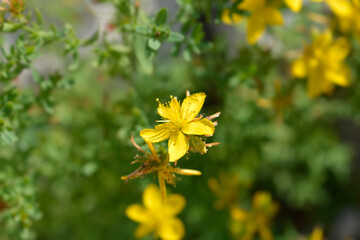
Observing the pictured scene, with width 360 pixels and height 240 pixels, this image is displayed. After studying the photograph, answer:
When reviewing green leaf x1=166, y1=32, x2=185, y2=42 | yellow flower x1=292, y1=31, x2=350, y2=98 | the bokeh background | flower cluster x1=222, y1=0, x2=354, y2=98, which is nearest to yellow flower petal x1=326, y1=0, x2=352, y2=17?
flower cluster x1=222, y1=0, x2=354, y2=98

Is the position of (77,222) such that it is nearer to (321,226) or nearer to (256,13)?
(256,13)

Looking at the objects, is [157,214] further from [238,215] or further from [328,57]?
[328,57]

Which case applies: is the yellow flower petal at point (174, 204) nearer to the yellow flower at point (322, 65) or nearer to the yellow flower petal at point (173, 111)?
the yellow flower petal at point (173, 111)

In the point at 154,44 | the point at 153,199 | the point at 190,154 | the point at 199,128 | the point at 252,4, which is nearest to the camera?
the point at 199,128

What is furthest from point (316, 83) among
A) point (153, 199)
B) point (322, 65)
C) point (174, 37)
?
point (153, 199)

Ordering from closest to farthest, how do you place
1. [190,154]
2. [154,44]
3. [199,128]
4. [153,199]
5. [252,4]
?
[199,128] → [154,44] → [252,4] → [153,199] → [190,154]

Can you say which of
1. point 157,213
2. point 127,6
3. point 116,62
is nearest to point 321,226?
point 157,213

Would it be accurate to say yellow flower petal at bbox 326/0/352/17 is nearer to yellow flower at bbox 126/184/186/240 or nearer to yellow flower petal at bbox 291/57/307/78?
yellow flower petal at bbox 291/57/307/78
